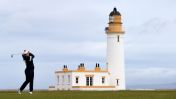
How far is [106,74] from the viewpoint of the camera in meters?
74.1

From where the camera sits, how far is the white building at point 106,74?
72.8m

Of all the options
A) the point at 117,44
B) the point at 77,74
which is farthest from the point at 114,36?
the point at 77,74

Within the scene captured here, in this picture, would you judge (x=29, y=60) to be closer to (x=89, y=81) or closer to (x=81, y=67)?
(x=89, y=81)

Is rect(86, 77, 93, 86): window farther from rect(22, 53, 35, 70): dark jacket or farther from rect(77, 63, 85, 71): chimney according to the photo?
rect(22, 53, 35, 70): dark jacket

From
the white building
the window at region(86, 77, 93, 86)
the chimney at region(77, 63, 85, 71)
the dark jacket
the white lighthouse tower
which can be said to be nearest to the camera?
the dark jacket

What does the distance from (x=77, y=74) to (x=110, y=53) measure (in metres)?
4.93

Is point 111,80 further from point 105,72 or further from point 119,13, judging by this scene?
point 119,13

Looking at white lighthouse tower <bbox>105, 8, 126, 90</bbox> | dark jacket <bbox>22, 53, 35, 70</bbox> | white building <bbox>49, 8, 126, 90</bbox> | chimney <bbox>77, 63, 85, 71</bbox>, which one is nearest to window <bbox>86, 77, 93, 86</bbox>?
white building <bbox>49, 8, 126, 90</bbox>

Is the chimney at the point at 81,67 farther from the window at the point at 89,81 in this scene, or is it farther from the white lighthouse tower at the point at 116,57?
the white lighthouse tower at the point at 116,57

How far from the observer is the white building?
2867 inches

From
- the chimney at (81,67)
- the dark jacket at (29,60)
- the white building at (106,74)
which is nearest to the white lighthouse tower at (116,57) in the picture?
the white building at (106,74)

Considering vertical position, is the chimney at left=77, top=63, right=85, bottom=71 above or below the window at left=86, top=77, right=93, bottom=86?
above

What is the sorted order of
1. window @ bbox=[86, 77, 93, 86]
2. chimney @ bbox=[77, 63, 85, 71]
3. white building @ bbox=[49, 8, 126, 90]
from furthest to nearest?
chimney @ bbox=[77, 63, 85, 71]
window @ bbox=[86, 77, 93, 86]
white building @ bbox=[49, 8, 126, 90]

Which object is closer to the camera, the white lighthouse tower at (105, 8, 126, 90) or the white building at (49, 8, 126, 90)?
the white building at (49, 8, 126, 90)
